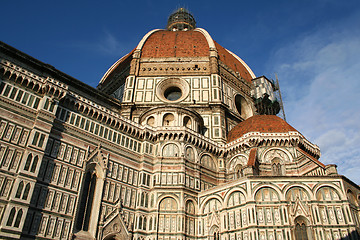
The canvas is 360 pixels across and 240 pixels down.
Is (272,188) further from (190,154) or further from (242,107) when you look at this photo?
(242,107)

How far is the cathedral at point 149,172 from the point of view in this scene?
67.1ft

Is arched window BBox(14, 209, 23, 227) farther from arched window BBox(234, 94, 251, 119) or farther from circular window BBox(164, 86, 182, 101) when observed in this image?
arched window BBox(234, 94, 251, 119)

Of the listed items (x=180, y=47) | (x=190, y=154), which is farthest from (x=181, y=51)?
(x=190, y=154)

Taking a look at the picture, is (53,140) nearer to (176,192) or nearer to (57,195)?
(57,195)

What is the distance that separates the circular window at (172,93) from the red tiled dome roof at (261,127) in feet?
27.5

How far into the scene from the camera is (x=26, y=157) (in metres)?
20.0

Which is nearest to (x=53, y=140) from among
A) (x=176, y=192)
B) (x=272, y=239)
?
(x=176, y=192)

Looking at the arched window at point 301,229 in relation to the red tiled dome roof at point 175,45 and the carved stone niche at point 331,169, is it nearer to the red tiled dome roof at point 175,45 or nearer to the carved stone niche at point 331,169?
the carved stone niche at point 331,169

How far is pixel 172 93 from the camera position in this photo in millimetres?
38938

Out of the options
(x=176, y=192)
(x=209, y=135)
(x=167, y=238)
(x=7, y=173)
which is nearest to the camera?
(x=7, y=173)

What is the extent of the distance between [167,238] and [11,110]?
15.0m

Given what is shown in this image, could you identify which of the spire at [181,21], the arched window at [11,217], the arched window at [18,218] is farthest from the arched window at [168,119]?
the spire at [181,21]

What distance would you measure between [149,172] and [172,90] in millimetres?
14511

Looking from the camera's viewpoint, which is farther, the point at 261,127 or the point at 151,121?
the point at 261,127
